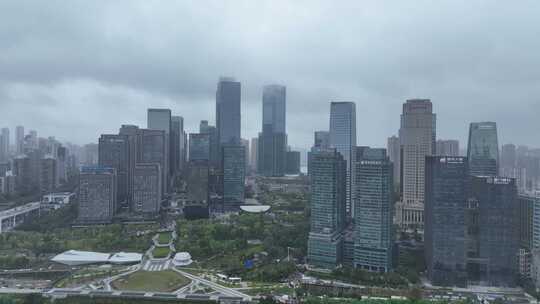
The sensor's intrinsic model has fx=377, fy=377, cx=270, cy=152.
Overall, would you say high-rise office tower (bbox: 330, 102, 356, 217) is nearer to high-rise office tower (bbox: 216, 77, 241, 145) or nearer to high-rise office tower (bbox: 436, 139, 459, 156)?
high-rise office tower (bbox: 436, 139, 459, 156)

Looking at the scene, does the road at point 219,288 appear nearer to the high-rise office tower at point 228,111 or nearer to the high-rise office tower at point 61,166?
the high-rise office tower at point 61,166

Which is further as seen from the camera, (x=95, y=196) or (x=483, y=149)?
(x=95, y=196)

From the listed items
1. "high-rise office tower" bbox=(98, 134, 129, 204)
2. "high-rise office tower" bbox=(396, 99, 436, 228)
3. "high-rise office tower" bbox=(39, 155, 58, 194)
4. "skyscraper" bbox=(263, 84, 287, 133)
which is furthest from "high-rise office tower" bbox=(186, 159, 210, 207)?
"skyscraper" bbox=(263, 84, 287, 133)

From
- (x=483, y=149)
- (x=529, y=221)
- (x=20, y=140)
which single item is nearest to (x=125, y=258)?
(x=529, y=221)

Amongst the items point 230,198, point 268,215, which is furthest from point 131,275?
point 230,198

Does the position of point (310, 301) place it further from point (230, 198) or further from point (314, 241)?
point (230, 198)

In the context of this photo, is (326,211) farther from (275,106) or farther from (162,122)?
(275,106)

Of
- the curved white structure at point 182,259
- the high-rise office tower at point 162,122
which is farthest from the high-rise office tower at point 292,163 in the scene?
the curved white structure at point 182,259
